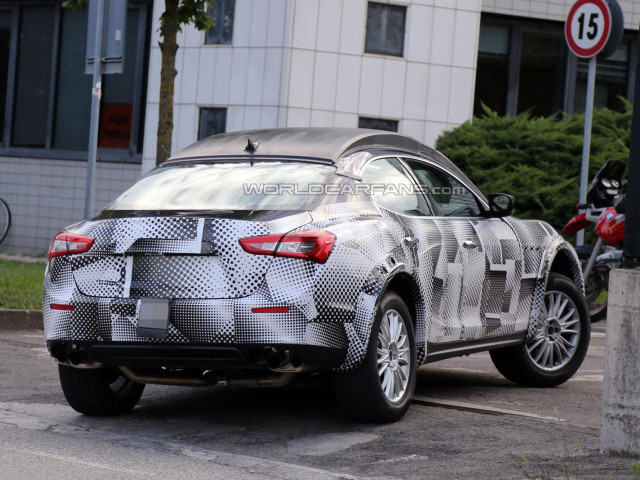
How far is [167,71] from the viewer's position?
13375mm

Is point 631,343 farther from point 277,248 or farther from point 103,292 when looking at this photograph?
point 103,292

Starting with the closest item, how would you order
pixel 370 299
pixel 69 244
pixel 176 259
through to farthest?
1. pixel 176 259
2. pixel 370 299
3. pixel 69 244

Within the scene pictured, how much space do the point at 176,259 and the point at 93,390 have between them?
44.7 inches

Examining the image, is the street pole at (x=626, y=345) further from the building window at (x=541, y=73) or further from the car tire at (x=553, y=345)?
the building window at (x=541, y=73)

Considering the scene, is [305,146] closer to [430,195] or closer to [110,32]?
[430,195]

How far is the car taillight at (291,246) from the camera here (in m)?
5.98

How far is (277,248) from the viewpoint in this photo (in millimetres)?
5980

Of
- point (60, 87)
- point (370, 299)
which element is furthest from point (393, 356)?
point (60, 87)

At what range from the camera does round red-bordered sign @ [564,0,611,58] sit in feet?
43.8

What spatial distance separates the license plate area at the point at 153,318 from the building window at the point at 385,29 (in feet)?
47.7

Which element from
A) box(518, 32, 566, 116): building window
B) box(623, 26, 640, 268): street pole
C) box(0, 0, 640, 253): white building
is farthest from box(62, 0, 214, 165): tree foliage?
box(518, 32, 566, 116): building window

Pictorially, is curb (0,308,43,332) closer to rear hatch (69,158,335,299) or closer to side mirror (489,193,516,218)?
rear hatch (69,158,335,299)

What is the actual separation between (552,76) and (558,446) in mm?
18488

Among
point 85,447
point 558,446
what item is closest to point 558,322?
point 558,446
